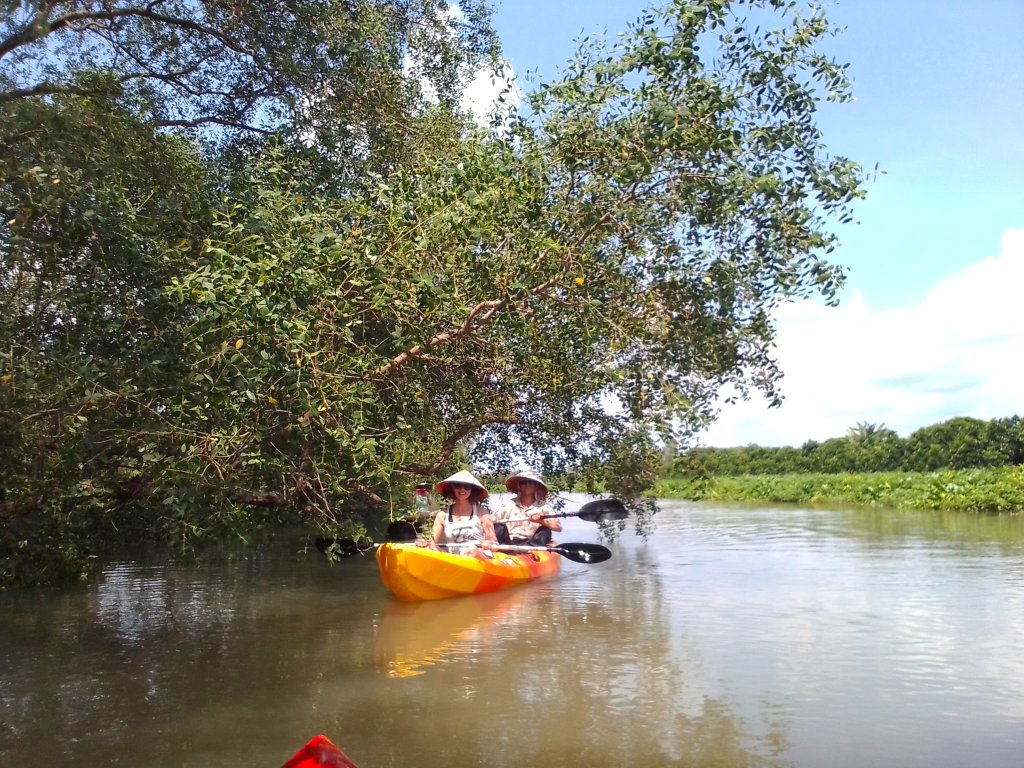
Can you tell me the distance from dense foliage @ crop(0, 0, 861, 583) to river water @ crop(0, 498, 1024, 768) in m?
1.29

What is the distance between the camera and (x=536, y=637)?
8.80m

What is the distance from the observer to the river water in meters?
5.52

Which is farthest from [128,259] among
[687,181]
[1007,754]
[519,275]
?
[1007,754]

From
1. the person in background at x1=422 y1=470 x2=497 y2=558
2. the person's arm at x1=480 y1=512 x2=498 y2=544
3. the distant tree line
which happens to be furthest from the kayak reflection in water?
the distant tree line

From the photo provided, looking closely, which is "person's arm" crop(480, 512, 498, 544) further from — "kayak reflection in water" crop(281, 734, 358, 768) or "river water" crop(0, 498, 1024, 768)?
"kayak reflection in water" crop(281, 734, 358, 768)

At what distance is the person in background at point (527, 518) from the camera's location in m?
12.5

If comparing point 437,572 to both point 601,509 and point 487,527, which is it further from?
point 601,509

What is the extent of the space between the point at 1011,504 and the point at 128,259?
824 inches

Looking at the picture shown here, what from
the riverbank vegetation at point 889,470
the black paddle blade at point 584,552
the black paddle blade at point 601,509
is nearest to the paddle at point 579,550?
the black paddle blade at point 584,552

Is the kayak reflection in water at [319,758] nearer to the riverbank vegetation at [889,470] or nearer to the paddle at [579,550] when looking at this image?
the paddle at [579,550]

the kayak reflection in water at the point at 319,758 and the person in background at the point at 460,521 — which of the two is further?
the person in background at the point at 460,521

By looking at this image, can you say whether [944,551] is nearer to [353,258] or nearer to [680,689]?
[680,689]

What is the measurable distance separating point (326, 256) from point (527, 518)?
248 inches

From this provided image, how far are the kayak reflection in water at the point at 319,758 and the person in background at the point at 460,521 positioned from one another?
24.0 feet
